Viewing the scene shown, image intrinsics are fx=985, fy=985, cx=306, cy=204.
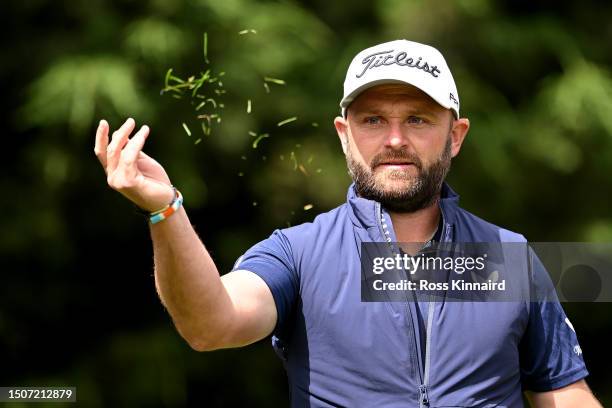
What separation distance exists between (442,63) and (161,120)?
240 cm

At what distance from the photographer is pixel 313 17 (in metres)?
4.41

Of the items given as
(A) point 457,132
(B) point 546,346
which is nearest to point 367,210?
(A) point 457,132

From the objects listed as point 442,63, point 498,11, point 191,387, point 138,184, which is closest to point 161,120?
point 191,387

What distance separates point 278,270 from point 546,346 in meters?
0.50

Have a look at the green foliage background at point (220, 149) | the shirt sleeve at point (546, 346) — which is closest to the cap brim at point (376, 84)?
the shirt sleeve at point (546, 346)

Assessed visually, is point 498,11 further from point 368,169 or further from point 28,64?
point 368,169

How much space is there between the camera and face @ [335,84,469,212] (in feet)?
5.76

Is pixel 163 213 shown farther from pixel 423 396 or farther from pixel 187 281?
pixel 423 396

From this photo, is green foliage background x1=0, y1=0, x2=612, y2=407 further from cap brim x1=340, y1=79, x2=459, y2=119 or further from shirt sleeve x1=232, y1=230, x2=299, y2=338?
shirt sleeve x1=232, y1=230, x2=299, y2=338

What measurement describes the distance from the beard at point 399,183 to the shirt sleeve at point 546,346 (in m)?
0.23

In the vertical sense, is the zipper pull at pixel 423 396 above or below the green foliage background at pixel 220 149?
below

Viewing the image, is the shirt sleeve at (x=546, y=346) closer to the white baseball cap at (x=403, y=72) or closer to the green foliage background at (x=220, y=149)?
the white baseball cap at (x=403, y=72)

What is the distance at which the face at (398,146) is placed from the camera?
176 centimetres

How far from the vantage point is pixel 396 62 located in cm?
179
